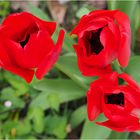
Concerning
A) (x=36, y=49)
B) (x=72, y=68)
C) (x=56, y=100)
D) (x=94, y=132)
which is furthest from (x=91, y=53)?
(x=56, y=100)

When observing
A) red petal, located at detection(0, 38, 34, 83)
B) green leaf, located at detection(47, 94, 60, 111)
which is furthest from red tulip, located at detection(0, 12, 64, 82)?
green leaf, located at detection(47, 94, 60, 111)

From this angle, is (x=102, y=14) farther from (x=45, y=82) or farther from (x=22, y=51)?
(x=45, y=82)

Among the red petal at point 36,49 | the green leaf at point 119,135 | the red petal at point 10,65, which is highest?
the red petal at point 36,49

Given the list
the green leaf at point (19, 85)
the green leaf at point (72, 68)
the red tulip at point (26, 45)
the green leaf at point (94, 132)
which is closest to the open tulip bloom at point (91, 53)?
the red tulip at point (26, 45)

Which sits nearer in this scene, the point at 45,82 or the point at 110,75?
the point at 110,75

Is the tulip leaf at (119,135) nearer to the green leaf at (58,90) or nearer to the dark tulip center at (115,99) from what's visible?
the green leaf at (58,90)

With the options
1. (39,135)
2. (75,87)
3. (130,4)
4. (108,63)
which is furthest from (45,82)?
(108,63)

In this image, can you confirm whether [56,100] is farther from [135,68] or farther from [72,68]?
[135,68]
